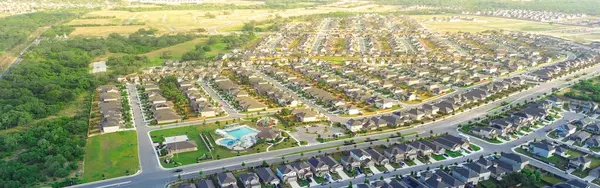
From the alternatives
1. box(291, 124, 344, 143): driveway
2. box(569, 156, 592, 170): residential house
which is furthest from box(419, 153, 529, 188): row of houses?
box(291, 124, 344, 143): driveway

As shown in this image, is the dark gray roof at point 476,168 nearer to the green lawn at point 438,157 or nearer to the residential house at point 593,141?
the green lawn at point 438,157

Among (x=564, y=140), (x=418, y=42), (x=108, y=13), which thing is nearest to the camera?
(x=564, y=140)

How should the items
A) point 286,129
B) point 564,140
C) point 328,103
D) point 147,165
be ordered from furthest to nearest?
point 328,103 → point 286,129 → point 564,140 → point 147,165

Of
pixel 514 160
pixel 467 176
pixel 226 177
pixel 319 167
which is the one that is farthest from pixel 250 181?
pixel 514 160

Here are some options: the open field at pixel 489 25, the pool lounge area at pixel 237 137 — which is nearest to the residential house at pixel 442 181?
the pool lounge area at pixel 237 137

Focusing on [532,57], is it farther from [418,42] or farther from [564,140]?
[564,140]

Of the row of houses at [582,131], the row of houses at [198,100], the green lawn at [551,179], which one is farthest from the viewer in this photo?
the row of houses at [198,100]

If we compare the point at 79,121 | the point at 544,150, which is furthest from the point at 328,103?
the point at 79,121
